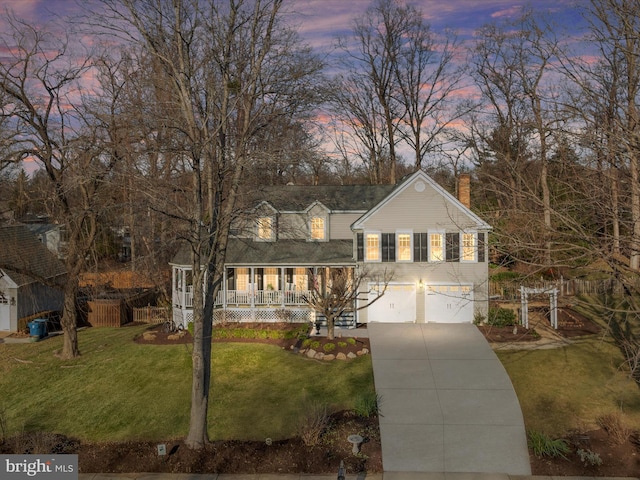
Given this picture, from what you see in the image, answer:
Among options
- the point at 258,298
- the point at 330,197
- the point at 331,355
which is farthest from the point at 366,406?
the point at 330,197

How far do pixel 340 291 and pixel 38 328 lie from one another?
14583 mm

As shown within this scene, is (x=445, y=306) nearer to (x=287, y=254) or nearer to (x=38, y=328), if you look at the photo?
(x=287, y=254)

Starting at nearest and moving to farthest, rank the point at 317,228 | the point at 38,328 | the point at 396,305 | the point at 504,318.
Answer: the point at 504,318 → the point at 38,328 → the point at 396,305 → the point at 317,228

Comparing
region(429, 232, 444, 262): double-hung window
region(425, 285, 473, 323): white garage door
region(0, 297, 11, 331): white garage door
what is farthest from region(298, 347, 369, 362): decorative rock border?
region(0, 297, 11, 331): white garage door

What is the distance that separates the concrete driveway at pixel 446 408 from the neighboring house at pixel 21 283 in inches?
627

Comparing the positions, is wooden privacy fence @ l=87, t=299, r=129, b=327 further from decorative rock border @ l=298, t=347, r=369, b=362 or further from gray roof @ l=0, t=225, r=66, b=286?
decorative rock border @ l=298, t=347, r=369, b=362

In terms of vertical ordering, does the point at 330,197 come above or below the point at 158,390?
above

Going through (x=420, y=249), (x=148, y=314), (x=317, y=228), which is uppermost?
(x=317, y=228)

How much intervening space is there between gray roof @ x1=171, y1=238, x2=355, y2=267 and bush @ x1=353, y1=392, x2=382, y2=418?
10065 mm

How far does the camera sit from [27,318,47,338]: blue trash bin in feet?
74.4

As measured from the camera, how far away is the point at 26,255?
26859 mm

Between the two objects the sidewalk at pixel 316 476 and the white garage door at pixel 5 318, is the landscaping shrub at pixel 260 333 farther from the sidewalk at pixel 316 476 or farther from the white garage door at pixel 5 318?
the white garage door at pixel 5 318

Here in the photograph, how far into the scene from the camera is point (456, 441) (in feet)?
41.3

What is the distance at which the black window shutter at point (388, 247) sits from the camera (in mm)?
23609
